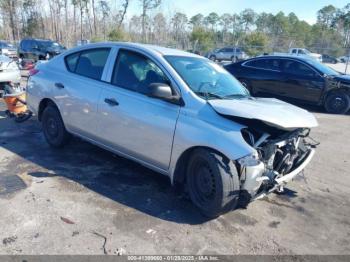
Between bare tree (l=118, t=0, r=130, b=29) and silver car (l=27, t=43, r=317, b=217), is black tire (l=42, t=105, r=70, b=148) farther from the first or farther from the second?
bare tree (l=118, t=0, r=130, b=29)

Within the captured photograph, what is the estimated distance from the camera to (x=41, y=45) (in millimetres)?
25875

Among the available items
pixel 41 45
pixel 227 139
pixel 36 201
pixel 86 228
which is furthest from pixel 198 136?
pixel 41 45

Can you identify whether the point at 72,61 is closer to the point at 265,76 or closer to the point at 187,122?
the point at 187,122

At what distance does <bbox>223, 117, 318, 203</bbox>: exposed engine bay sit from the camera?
3.48 metres

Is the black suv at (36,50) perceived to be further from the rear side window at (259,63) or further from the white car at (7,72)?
the rear side window at (259,63)

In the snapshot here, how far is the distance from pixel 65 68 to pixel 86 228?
9.44ft

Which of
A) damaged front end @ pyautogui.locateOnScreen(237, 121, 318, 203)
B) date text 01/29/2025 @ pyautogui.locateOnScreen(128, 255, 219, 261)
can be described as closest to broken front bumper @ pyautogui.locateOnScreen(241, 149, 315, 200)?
damaged front end @ pyautogui.locateOnScreen(237, 121, 318, 203)

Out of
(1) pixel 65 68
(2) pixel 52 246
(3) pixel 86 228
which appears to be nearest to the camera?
(2) pixel 52 246

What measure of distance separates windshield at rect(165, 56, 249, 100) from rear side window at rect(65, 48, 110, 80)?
1.08 meters

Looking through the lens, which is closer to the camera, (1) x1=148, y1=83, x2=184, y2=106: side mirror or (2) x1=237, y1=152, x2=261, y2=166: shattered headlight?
(2) x1=237, y1=152, x2=261, y2=166: shattered headlight

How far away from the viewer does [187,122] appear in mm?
3744

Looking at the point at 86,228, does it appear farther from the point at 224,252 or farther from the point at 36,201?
the point at 224,252

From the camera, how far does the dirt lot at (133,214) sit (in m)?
3.27

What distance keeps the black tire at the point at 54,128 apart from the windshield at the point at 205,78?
2194mm
